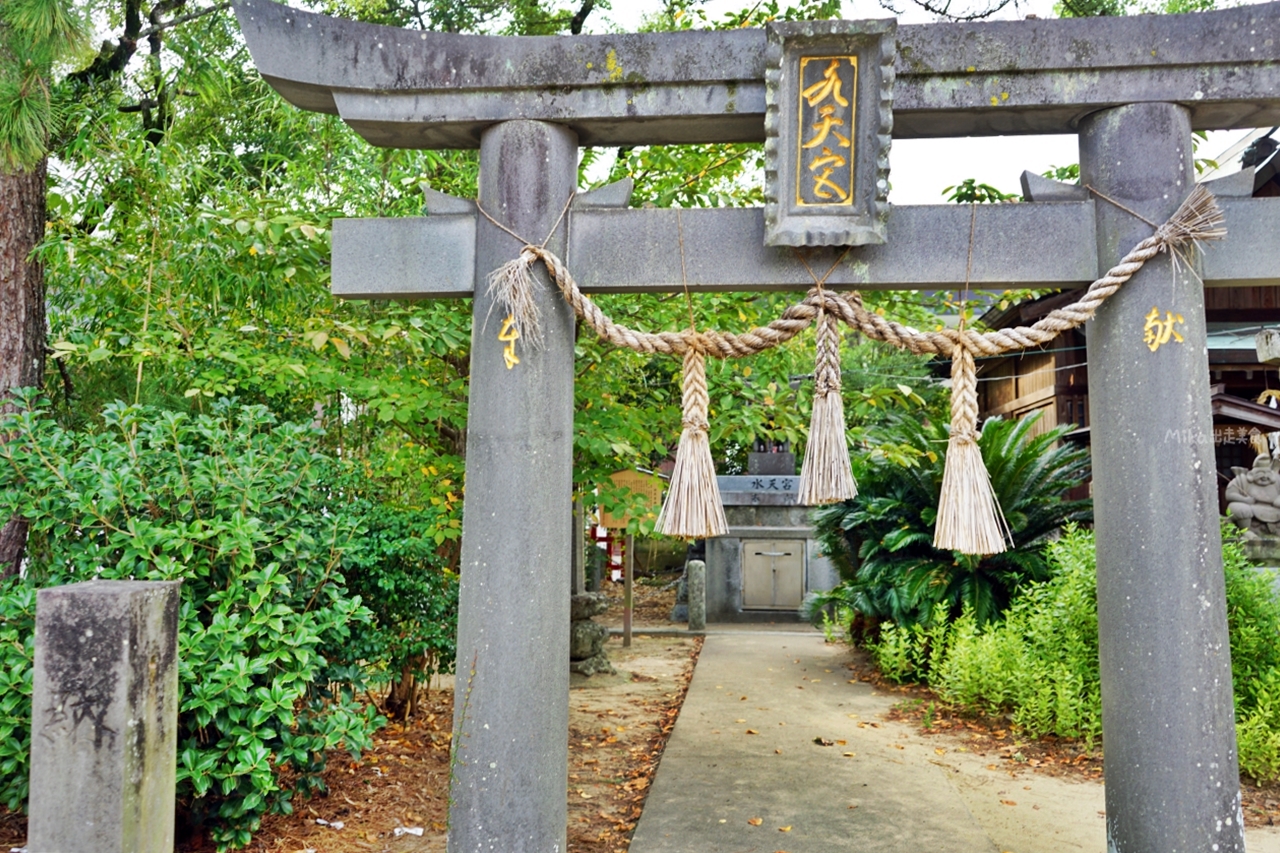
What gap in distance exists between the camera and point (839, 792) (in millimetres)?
5316

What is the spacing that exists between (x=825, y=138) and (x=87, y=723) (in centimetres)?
338

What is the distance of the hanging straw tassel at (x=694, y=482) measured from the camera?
3.75m

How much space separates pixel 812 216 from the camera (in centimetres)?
370

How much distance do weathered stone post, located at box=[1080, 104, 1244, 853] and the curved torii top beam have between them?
218 millimetres

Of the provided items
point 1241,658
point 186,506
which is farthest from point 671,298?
point 1241,658

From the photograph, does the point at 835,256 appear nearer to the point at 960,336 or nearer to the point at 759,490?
the point at 960,336

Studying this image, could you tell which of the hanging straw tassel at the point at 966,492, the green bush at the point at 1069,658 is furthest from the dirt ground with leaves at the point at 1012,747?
the hanging straw tassel at the point at 966,492

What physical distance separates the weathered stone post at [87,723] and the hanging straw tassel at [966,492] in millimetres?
2928

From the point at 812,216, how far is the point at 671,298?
279 cm

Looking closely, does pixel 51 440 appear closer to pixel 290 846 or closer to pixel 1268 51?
pixel 290 846

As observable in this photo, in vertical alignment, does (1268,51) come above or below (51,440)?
above

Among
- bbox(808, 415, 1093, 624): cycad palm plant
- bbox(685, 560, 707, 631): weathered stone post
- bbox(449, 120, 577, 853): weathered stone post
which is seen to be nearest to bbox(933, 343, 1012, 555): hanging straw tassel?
bbox(449, 120, 577, 853): weathered stone post

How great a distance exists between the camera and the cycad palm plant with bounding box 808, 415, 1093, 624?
8.30 metres

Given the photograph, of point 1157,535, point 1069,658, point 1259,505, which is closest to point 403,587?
point 1157,535
